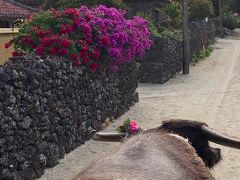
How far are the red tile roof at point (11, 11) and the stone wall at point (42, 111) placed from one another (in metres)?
7.96

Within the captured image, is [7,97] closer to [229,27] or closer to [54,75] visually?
[54,75]

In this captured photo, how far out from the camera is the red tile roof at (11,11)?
17.8 metres

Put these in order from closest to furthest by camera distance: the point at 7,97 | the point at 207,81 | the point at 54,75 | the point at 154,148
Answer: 1. the point at 154,148
2. the point at 7,97
3. the point at 54,75
4. the point at 207,81

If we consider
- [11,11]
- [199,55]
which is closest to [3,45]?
[11,11]

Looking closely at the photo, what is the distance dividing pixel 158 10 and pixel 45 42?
73.1 ft

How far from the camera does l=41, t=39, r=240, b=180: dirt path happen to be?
826 cm

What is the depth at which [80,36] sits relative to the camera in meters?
10.2

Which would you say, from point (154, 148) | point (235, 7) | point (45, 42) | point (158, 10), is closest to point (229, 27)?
point (235, 7)

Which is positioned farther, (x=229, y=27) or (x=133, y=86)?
(x=229, y=27)

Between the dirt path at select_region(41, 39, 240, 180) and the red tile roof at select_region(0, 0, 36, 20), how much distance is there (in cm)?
534

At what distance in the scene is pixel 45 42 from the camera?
9.53m

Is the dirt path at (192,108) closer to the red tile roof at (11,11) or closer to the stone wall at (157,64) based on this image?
the stone wall at (157,64)

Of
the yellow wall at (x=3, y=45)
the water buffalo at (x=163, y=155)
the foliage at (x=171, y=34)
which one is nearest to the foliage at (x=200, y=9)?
the foliage at (x=171, y=34)

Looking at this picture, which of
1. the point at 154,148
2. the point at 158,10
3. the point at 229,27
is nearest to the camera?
the point at 154,148
